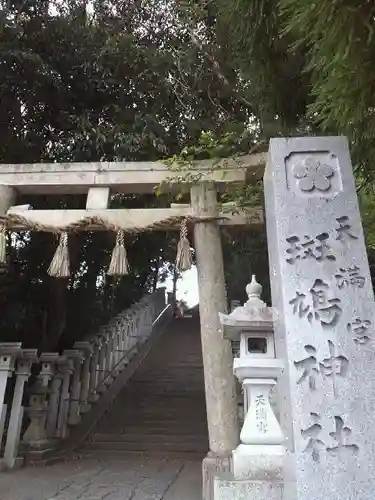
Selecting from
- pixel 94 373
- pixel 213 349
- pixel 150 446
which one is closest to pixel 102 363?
pixel 94 373

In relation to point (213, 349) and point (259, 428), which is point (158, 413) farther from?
point (259, 428)

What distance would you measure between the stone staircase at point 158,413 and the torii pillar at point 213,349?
2493mm

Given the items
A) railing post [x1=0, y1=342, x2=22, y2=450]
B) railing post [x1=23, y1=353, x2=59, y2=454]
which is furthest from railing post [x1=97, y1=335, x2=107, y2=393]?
railing post [x1=0, y1=342, x2=22, y2=450]

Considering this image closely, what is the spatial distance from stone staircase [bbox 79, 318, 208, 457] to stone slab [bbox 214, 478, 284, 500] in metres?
3.88

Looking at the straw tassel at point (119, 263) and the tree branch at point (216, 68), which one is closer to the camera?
the straw tassel at point (119, 263)

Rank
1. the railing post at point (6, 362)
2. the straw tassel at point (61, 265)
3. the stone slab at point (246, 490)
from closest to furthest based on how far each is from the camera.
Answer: the stone slab at point (246, 490), the straw tassel at point (61, 265), the railing post at point (6, 362)

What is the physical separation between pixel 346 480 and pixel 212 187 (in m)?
3.52

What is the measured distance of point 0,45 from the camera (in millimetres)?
6758

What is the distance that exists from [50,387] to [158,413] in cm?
204

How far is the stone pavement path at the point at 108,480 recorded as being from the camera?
4.68 metres

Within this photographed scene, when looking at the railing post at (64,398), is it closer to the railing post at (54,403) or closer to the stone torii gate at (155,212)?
the railing post at (54,403)

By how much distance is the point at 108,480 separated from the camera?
5.31m

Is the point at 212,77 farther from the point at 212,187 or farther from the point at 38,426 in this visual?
the point at 38,426

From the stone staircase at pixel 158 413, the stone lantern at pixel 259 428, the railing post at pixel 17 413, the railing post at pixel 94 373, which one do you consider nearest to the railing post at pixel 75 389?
the stone staircase at pixel 158 413
